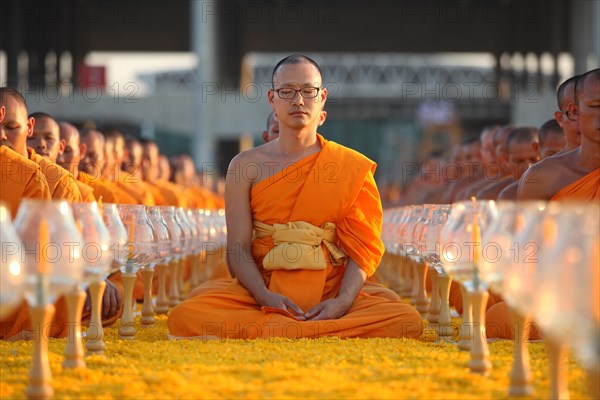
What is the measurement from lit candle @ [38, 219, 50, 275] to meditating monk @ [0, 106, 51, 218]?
5.32 feet

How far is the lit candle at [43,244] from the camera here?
3318mm

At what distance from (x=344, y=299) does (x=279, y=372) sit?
5.01 ft

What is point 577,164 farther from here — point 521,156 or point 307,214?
point 521,156

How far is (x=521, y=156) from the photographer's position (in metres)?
8.55

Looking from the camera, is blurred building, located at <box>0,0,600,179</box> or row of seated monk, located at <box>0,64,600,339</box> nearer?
row of seated monk, located at <box>0,64,600,339</box>

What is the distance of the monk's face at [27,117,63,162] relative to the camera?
7.13 meters

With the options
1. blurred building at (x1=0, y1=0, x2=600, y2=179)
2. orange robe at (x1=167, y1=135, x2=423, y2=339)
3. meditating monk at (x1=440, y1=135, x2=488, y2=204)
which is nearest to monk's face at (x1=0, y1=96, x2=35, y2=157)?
orange robe at (x1=167, y1=135, x2=423, y2=339)

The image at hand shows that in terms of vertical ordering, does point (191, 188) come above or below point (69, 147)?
below

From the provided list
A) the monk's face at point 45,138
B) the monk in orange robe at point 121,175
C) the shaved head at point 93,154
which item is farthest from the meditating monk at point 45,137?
the shaved head at point 93,154

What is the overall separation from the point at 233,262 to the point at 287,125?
775 mm

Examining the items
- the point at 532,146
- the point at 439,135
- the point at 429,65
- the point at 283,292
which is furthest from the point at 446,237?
the point at 429,65

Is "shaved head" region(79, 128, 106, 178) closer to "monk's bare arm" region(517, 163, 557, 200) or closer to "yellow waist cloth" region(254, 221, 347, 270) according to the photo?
"yellow waist cloth" region(254, 221, 347, 270)

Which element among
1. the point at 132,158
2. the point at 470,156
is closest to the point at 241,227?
the point at 132,158

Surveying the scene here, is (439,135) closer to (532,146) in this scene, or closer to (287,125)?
(532,146)
